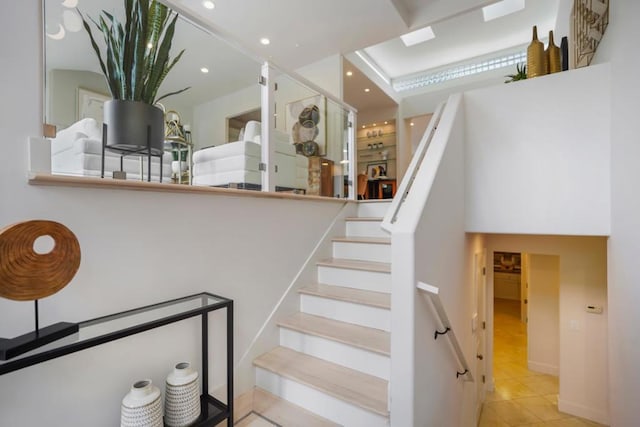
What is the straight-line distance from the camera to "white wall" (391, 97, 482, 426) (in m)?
1.47

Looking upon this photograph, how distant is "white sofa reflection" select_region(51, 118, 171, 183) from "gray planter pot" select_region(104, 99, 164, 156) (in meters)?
0.06

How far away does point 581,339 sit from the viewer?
13.4 ft

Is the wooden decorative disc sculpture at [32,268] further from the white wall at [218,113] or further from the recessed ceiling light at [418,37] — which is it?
the recessed ceiling light at [418,37]

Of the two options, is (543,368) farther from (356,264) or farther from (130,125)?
(130,125)

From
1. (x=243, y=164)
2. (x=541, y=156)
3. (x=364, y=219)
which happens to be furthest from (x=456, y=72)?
(x=243, y=164)

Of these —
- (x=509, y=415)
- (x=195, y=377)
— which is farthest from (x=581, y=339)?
(x=195, y=377)

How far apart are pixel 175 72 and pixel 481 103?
2.71 metres

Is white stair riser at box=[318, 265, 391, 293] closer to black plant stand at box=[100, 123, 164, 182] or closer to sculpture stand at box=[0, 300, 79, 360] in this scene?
black plant stand at box=[100, 123, 164, 182]

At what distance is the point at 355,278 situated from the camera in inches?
99.0

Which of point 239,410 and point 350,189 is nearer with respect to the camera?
point 239,410

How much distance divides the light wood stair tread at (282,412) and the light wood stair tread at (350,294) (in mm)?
777

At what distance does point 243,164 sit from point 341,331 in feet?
4.92

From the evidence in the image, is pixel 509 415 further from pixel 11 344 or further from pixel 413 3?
pixel 413 3

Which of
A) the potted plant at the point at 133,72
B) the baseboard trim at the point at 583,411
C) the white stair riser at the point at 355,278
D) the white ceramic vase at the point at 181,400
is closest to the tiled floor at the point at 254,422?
the white ceramic vase at the point at 181,400
